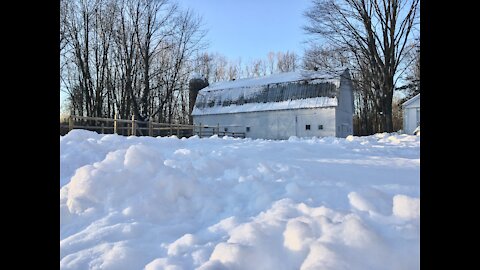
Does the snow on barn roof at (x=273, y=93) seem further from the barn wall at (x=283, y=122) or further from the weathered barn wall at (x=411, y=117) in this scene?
the weathered barn wall at (x=411, y=117)

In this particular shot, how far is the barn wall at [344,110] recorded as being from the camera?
24.7 metres

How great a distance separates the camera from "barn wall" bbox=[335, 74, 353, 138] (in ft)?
80.9

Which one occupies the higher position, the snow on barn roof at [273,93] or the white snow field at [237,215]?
the snow on barn roof at [273,93]

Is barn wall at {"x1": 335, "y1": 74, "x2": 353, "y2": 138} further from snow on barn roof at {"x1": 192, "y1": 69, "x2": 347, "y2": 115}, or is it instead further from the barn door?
the barn door

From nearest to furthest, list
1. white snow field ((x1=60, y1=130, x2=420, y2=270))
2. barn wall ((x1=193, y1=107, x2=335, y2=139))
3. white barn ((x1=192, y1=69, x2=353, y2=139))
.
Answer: white snow field ((x1=60, y1=130, x2=420, y2=270)) → barn wall ((x1=193, y1=107, x2=335, y2=139)) → white barn ((x1=192, y1=69, x2=353, y2=139))

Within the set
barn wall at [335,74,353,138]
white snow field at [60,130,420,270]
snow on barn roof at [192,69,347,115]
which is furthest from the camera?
snow on barn roof at [192,69,347,115]

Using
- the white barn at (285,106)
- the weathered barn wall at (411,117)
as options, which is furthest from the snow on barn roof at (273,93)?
the weathered barn wall at (411,117)

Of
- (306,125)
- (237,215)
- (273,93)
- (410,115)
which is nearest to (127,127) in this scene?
(237,215)

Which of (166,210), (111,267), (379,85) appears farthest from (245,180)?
→ (379,85)

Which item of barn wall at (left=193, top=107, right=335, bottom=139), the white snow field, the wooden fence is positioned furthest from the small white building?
the white snow field

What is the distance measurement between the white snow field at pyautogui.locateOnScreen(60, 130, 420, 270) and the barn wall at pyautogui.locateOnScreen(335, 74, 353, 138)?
2089 cm

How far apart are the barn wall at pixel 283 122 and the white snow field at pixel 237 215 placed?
20213 mm
